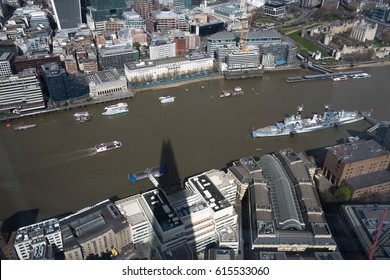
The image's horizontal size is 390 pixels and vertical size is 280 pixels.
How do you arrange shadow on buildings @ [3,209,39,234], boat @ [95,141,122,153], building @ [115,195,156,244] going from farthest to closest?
boat @ [95,141,122,153] → shadow on buildings @ [3,209,39,234] → building @ [115,195,156,244]

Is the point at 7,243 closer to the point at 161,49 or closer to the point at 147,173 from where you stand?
the point at 147,173

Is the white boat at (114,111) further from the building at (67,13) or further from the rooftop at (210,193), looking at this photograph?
the building at (67,13)

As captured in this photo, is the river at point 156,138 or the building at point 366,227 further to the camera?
the river at point 156,138

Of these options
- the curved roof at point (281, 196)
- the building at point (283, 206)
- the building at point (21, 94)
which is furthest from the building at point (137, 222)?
the building at point (21, 94)

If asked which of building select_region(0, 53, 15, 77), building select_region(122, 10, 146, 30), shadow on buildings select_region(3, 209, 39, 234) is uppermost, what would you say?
building select_region(122, 10, 146, 30)

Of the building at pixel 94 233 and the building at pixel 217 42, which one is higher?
the building at pixel 217 42

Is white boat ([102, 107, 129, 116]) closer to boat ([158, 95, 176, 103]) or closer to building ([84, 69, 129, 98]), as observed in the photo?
building ([84, 69, 129, 98])

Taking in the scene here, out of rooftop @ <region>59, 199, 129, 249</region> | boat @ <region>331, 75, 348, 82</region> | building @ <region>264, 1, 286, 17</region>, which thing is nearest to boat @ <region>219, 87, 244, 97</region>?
boat @ <region>331, 75, 348, 82</region>

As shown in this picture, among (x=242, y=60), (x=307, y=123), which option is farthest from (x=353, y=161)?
(x=242, y=60)
